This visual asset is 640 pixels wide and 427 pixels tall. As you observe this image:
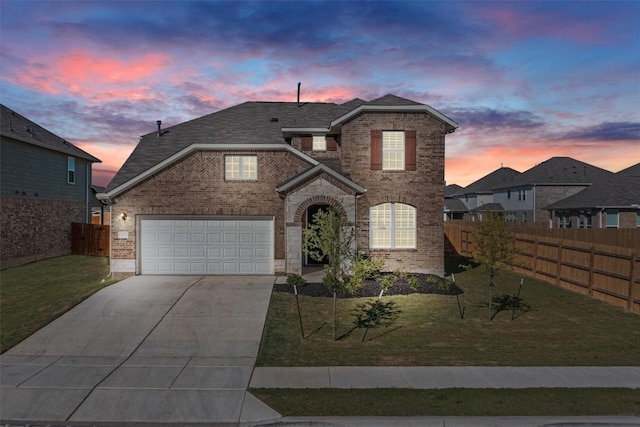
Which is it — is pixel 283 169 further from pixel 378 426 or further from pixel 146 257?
pixel 378 426

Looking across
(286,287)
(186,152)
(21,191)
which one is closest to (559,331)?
(286,287)

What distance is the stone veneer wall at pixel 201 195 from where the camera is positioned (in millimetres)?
18688

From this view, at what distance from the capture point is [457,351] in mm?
10625

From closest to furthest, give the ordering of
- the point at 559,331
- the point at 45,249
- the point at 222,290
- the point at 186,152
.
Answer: the point at 559,331
the point at 222,290
the point at 186,152
the point at 45,249

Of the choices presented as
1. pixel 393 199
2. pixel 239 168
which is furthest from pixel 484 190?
pixel 239 168

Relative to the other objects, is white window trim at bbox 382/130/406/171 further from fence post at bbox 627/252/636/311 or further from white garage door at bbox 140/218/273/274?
fence post at bbox 627/252/636/311

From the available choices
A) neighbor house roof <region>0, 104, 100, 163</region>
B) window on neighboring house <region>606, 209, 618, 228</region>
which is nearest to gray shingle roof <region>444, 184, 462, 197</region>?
window on neighboring house <region>606, 209, 618, 228</region>

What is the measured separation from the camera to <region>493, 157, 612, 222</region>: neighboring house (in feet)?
160

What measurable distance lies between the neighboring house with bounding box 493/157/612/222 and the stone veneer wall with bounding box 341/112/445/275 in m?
32.8

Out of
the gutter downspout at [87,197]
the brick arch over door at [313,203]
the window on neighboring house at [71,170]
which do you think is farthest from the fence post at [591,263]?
the gutter downspout at [87,197]

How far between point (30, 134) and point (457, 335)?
85.2ft

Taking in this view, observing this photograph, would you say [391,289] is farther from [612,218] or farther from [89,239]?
[612,218]

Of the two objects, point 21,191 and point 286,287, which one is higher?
point 21,191

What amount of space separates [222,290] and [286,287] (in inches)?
92.0
